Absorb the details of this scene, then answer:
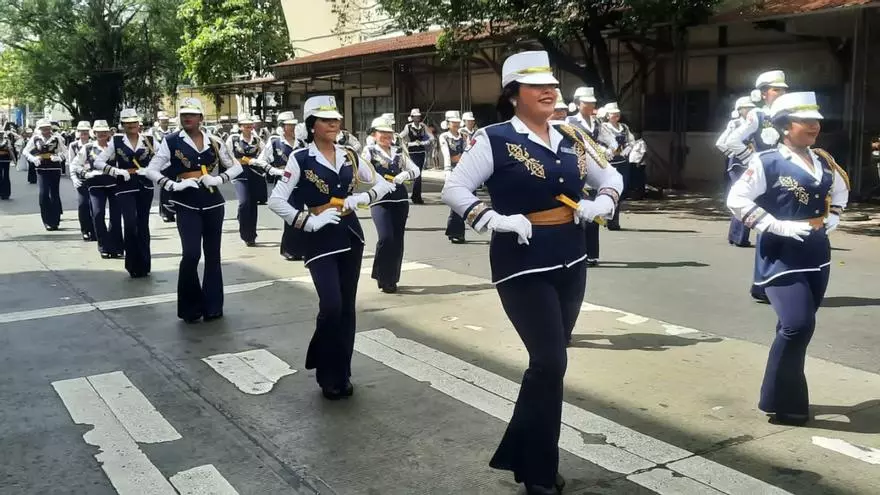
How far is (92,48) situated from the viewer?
186 feet

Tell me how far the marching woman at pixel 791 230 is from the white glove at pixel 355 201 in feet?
8.19

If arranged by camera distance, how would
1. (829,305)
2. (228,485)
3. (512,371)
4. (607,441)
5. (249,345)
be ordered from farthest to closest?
(829,305) < (249,345) < (512,371) < (607,441) < (228,485)

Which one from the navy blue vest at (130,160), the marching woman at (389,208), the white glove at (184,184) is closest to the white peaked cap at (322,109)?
the white glove at (184,184)

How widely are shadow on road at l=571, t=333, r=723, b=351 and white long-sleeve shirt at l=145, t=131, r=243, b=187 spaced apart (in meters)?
3.78

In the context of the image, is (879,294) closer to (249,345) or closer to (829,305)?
(829,305)

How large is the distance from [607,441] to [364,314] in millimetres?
3985

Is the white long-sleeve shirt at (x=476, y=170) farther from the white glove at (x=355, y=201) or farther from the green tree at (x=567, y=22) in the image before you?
the green tree at (x=567, y=22)

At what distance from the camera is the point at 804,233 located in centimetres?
527

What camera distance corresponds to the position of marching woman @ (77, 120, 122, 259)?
12.3m

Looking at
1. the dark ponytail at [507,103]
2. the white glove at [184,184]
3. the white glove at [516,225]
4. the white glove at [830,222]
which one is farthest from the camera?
the white glove at [184,184]

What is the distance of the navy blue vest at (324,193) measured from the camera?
5918mm

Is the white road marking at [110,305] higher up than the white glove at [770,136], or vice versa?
the white glove at [770,136]

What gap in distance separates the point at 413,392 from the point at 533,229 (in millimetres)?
2233

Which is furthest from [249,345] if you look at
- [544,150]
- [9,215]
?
[9,215]
